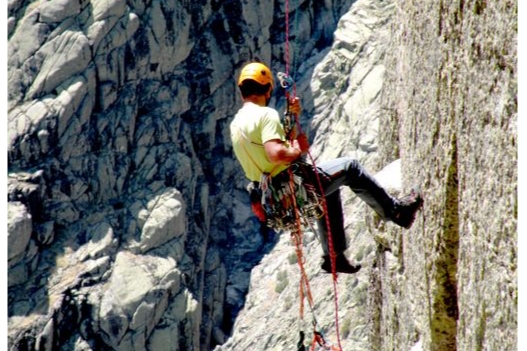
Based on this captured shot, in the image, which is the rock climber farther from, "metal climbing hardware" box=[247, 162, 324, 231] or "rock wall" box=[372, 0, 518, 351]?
"rock wall" box=[372, 0, 518, 351]

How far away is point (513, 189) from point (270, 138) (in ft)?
11.7

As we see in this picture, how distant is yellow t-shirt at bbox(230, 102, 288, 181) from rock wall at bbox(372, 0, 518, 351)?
156 cm

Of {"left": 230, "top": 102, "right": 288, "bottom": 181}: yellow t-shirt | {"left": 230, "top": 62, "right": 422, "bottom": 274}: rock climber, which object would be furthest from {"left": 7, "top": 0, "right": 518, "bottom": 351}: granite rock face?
{"left": 230, "top": 102, "right": 288, "bottom": 181}: yellow t-shirt

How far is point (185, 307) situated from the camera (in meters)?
36.2

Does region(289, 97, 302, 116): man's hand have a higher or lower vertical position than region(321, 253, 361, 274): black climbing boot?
higher

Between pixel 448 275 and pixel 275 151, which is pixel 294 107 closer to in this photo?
pixel 275 151

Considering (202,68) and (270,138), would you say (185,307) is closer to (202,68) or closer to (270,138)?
(202,68)

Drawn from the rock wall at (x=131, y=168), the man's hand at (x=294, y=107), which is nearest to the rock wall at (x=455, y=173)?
the man's hand at (x=294, y=107)

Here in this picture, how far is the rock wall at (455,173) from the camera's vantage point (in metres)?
4.46

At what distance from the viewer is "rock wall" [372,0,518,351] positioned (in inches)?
176

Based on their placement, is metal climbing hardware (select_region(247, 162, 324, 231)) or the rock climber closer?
the rock climber

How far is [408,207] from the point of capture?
301 inches

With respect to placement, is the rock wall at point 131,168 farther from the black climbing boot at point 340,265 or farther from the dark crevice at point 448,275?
the dark crevice at point 448,275

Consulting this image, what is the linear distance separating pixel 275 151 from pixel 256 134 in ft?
1.41
